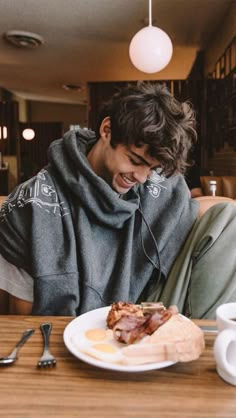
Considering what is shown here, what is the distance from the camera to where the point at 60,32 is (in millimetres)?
5355

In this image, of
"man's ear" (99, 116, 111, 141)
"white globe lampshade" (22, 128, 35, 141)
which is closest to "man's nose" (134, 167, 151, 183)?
"man's ear" (99, 116, 111, 141)

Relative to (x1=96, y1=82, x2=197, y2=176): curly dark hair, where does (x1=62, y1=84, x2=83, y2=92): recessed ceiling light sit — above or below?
above

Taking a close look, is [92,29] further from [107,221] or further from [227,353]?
[227,353]

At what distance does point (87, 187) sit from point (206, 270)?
1.41ft

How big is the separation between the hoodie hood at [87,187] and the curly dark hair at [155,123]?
0.14 metres

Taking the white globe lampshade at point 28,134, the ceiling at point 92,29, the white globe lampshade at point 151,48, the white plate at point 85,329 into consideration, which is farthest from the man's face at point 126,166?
the white globe lampshade at point 28,134

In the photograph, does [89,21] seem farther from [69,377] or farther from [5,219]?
[69,377]

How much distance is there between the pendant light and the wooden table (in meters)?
3.44

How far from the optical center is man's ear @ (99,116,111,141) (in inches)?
49.1

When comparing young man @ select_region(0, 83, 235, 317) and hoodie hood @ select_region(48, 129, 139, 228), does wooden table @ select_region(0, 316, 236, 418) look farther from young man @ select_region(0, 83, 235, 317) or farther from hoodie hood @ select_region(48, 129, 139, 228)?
hoodie hood @ select_region(48, 129, 139, 228)

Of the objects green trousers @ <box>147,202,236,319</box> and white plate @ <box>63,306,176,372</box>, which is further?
green trousers @ <box>147,202,236,319</box>

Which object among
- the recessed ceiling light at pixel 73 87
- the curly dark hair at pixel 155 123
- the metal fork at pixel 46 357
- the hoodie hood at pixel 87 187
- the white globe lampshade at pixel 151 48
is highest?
the recessed ceiling light at pixel 73 87

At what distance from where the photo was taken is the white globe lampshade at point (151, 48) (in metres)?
3.62

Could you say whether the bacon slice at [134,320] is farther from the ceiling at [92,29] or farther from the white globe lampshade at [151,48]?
the ceiling at [92,29]
